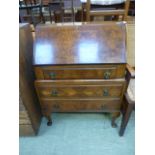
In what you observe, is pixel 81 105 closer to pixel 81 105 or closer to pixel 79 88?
pixel 81 105

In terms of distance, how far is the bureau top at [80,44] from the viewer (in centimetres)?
125

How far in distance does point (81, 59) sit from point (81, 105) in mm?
508

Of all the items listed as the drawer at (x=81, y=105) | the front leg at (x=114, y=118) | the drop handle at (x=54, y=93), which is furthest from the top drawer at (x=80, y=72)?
the front leg at (x=114, y=118)

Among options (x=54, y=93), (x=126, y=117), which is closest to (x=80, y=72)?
(x=54, y=93)

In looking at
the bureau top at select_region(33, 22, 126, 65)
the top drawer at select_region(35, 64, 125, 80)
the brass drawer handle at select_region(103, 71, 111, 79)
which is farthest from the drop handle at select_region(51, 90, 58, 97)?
the brass drawer handle at select_region(103, 71, 111, 79)

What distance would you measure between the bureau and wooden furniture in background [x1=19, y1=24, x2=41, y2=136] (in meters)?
0.11

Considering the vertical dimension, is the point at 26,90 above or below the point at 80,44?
below

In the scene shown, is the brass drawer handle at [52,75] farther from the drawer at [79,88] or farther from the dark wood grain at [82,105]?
the dark wood grain at [82,105]

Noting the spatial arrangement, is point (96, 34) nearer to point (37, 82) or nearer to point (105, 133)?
point (37, 82)

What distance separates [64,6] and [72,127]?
142 centimetres

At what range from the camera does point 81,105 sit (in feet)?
5.08

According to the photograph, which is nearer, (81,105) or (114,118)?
(81,105)

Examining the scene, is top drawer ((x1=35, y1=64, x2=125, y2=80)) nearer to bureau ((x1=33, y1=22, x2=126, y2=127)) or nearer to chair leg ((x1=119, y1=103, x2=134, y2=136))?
bureau ((x1=33, y1=22, x2=126, y2=127))
